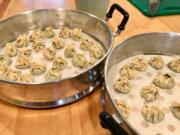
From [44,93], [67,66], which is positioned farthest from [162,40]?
[44,93]

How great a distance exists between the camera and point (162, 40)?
0.78m

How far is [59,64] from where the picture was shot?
757 millimetres

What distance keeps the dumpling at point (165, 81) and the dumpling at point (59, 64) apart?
27 cm

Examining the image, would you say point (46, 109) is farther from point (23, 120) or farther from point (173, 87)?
point (173, 87)

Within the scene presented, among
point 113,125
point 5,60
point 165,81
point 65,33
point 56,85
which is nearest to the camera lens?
point 113,125

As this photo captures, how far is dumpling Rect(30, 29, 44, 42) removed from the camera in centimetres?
89

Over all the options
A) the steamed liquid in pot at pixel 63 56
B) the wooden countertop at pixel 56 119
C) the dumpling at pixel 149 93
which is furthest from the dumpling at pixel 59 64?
the dumpling at pixel 149 93

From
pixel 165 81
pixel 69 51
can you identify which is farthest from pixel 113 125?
pixel 69 51

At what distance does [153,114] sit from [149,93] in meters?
0.07

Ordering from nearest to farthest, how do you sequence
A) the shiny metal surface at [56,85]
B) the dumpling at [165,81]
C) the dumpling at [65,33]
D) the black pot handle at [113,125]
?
the black pot handle at [113,125] → the shiny metal surface at [56,85] → the dumpling at [165,81] → the dumpling at [65,33]

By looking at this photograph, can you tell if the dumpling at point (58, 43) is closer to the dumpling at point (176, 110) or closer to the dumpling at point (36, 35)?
the dumpling at point (36, 35)

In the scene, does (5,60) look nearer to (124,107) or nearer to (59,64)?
(59,64)

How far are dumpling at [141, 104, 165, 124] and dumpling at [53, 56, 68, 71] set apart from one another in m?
0.27

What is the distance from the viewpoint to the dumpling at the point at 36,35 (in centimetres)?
89
